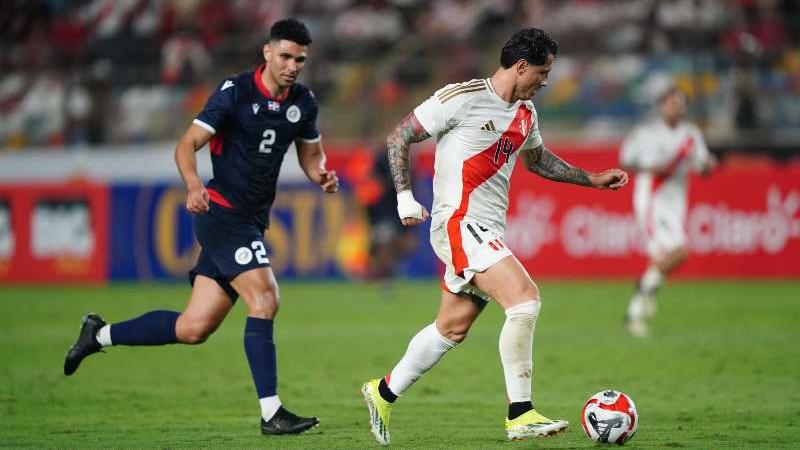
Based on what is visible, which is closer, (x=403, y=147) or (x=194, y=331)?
(x=403, y=147)

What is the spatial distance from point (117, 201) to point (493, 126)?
14.9m

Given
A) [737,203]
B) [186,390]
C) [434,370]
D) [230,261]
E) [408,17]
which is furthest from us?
[408,17]

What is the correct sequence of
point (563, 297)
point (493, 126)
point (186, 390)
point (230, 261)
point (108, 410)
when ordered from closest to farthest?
point (493, 126) < point (230, 261) < point (108, 410) < point (186, 390) < point (563, 297)

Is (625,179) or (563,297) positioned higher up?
(625,179)

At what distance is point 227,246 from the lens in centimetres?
799

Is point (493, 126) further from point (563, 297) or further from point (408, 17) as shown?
point (408, 17)

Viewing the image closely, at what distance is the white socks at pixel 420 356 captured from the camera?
7.32m

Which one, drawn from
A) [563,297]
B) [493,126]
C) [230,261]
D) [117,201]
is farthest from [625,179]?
[117,201]

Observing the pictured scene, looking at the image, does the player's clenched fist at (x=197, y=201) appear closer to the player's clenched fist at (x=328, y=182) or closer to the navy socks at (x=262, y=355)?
the navy socks at (x=262, y=355)

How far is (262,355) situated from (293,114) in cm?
160

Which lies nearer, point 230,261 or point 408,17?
point 230,261

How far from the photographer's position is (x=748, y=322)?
14781 millimetres

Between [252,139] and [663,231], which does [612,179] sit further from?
[663,231]

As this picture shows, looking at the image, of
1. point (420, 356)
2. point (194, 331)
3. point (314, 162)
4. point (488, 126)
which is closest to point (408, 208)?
point (488, 126)
